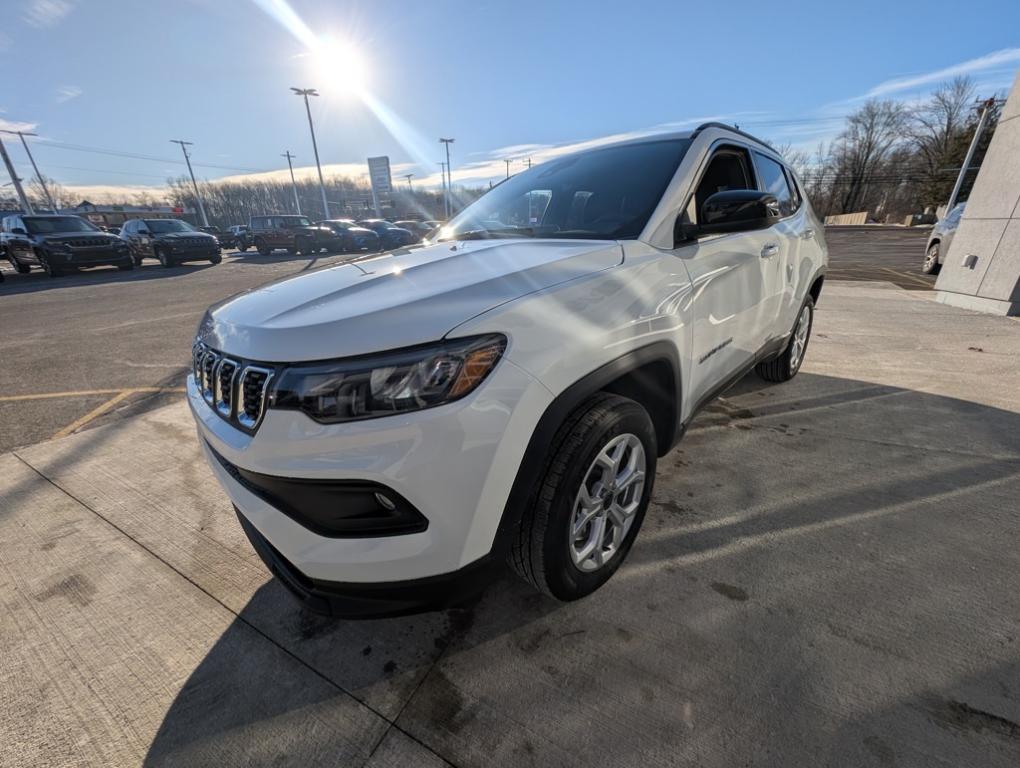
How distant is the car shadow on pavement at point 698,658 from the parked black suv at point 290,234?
72.4ft

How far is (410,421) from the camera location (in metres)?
1.19

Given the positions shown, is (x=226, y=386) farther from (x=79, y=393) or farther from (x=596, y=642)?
(x=79, y=393)

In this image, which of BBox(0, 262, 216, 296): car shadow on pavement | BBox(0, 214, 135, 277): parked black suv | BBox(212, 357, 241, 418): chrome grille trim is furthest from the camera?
BBox(0, 214, 135, 277): parked black suv

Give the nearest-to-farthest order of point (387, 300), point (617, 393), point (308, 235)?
point (387, 300)
point (617, 393)
point (308, 235)

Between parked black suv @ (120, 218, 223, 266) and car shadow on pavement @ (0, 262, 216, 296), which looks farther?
parked black suv @ (120, 218, 223, 266)

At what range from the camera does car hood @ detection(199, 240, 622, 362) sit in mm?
1263

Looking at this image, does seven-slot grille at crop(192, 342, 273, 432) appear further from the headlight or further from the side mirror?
the side mirror

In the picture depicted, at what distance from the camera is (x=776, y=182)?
11.0ft

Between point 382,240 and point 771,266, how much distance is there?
23226 millimetres

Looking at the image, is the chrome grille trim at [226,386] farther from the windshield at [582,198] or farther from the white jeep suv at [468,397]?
the windshield at [582,198]

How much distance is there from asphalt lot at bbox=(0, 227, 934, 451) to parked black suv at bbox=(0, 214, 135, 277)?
754 mm

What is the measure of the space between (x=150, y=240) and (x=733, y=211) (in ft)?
66.4

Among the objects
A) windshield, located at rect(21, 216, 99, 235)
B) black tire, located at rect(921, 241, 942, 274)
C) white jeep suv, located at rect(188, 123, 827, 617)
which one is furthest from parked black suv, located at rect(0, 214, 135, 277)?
black tire, located at rect(921, 241, 942, 274)

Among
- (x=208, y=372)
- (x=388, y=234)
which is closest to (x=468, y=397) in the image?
(x=208, y=372)
